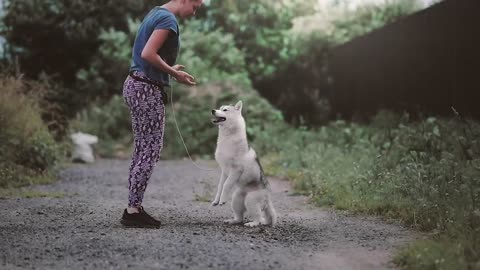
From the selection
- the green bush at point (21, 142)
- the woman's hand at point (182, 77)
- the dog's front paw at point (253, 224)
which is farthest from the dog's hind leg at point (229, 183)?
the green bush at point (21, 142)

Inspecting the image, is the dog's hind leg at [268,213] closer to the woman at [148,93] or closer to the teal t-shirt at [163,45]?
the woman at [148,93]

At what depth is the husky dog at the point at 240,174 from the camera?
5.49 metres

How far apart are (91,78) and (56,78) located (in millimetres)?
1338

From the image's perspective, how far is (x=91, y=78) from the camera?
17094mm

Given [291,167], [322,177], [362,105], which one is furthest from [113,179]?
[362,105]

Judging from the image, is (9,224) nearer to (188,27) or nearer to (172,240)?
(172,240)

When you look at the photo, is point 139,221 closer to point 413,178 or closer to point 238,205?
point 238,205

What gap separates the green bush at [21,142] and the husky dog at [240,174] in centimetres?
419

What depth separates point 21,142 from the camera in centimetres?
951

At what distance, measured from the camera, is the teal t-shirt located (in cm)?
514

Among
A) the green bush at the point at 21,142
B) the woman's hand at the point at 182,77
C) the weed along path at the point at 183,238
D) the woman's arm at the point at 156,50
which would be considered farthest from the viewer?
the green bush at the point at 21,142

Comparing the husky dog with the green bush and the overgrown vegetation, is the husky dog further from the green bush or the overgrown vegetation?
the green bush

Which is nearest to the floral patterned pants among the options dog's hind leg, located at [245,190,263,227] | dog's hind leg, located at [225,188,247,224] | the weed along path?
the weed along path

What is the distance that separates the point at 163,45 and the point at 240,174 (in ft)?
4.13
